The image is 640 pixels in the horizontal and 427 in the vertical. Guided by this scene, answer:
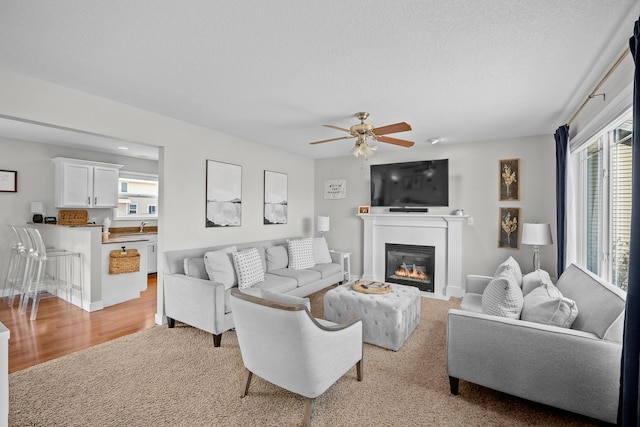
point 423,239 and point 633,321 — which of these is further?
point 423,239

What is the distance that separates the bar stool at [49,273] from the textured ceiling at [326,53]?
8.03 ft

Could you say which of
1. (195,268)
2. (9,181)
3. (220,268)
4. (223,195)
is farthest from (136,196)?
(220,268)

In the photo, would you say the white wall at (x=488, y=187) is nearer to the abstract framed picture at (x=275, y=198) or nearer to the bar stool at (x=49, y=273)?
the abstract framed picture at (x=275, y=198)

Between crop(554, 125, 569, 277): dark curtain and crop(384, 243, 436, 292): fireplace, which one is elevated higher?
crop(554, 125, 569, 277): dark curtain

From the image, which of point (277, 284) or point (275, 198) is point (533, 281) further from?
point (275, 198)

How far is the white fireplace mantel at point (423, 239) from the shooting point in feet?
15.5

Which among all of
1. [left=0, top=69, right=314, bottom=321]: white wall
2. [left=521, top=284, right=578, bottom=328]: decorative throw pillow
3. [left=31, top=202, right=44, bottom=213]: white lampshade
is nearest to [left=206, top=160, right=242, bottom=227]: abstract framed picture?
[left=0, top=69, right=314, bottom=321]: white wall

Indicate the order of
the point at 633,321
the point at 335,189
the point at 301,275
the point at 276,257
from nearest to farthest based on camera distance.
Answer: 1. the point at 633,321
2. the point at 301,275
3. the point at 276,257
4. the point at 335,189

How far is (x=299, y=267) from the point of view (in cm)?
460

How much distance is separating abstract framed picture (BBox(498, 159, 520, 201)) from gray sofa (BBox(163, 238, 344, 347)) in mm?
2900

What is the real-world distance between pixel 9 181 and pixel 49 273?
152 cm

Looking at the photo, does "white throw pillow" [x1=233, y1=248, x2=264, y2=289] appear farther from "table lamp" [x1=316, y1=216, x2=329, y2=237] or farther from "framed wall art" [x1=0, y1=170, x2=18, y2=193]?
"framed wall art" [x1=0, y1=170, x2=18, y2=193]

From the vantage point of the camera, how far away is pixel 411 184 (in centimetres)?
503

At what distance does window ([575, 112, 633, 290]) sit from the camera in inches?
94.9
